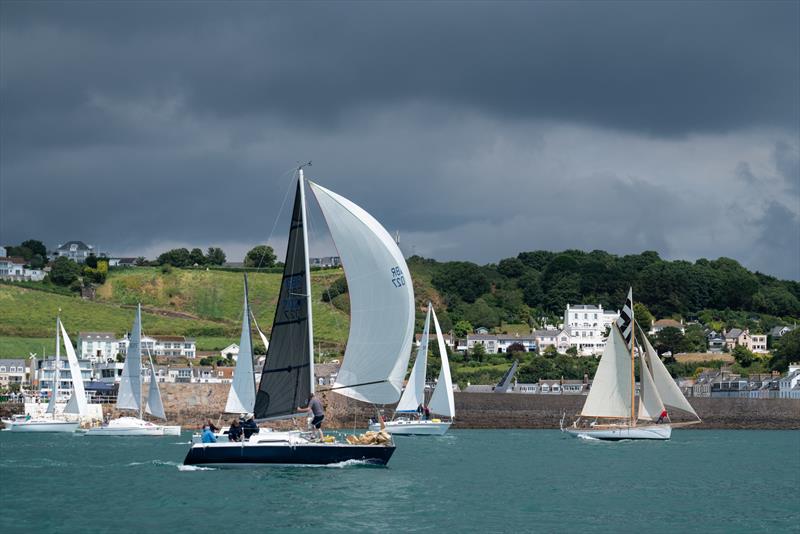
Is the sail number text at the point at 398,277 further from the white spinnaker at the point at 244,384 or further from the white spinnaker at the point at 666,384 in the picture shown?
the white spinnaker at the point at 666,384

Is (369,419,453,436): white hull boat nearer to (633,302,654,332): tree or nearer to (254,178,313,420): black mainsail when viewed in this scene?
(254,178,313,420): black mainsail

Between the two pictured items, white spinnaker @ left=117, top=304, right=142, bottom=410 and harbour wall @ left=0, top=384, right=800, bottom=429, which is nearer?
white spinnaker @ left=117, top=304, right=142, bottom=410

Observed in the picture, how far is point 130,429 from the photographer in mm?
68312

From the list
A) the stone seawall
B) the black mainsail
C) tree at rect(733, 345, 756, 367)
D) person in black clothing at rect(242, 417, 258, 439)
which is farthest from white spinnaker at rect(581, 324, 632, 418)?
tree at rect(733, 345, 756, 367)

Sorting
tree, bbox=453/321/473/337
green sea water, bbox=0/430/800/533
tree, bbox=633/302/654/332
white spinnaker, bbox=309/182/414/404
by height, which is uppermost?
tree, bbox=633/302/654/332

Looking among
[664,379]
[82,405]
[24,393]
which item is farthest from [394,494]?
[24,393]

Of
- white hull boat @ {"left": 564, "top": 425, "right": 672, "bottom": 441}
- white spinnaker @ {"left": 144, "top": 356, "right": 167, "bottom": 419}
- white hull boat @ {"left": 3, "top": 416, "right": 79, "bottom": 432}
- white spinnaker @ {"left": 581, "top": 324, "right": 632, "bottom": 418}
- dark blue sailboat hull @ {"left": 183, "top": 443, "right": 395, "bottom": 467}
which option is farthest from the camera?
white hull boat @ {"left": 3, "top": 416, "right": 79, "bottom": 432}

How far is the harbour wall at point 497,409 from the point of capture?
259 ft

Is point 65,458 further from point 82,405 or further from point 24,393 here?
point 24,393

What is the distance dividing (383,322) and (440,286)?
4946 inches

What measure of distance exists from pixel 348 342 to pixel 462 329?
354ft

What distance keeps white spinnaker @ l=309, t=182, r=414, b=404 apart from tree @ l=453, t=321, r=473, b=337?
107m

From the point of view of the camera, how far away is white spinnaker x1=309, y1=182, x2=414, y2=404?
3647 centimetres

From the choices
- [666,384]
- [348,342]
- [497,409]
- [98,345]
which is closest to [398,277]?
[348,342]
